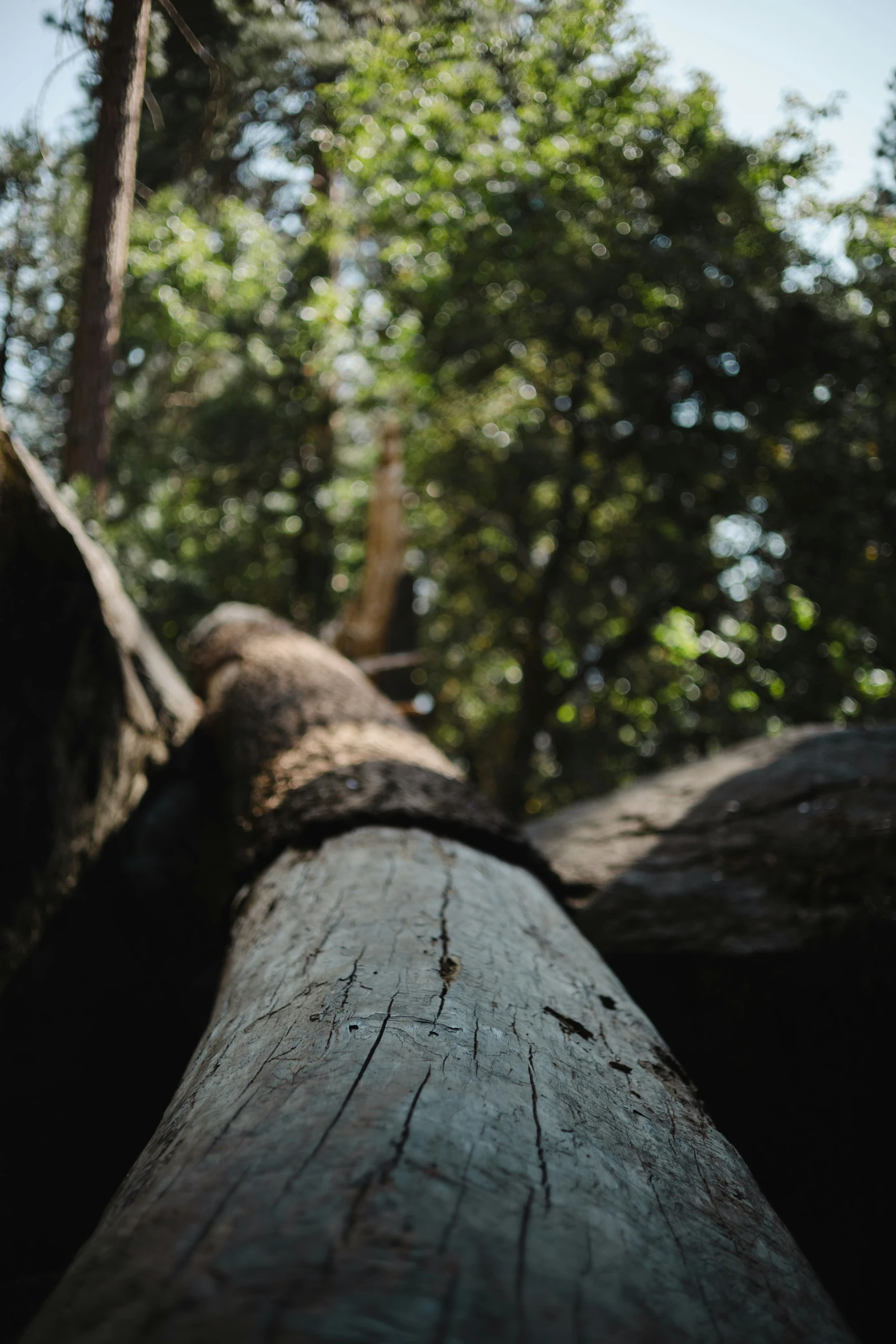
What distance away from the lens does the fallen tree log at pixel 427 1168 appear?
0.81 m

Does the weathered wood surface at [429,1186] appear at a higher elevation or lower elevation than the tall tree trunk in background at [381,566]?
lower

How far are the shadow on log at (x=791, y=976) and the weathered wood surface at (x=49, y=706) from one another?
2.18m

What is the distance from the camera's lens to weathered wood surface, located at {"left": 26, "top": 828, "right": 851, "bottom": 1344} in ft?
2.63

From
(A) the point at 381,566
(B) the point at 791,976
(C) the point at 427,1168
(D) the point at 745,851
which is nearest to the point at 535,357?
(A) the point at 381,566

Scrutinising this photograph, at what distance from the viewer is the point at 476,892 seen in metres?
2.33

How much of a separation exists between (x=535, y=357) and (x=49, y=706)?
6725 millimetres

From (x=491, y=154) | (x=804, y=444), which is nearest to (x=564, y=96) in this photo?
(x=491, y=154)

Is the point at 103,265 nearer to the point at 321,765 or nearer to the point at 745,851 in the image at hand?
the point at 321,765

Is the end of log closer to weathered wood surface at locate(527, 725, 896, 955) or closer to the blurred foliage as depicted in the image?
weathered wood surface at locate(527, 725, 896, 955)

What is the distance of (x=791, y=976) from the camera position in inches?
106

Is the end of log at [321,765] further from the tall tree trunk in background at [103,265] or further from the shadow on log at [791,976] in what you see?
the tall tree trunk in background at [103,265]

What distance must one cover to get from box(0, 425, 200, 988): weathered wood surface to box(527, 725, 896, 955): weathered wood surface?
2.20 meters

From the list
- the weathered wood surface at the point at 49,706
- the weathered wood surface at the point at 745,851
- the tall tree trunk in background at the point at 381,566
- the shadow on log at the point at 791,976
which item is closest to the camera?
the shadow on log at the point at 791,976

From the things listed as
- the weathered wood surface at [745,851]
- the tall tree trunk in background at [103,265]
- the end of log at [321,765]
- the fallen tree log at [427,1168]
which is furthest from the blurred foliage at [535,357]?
the fallen tree log at [427,1168]
